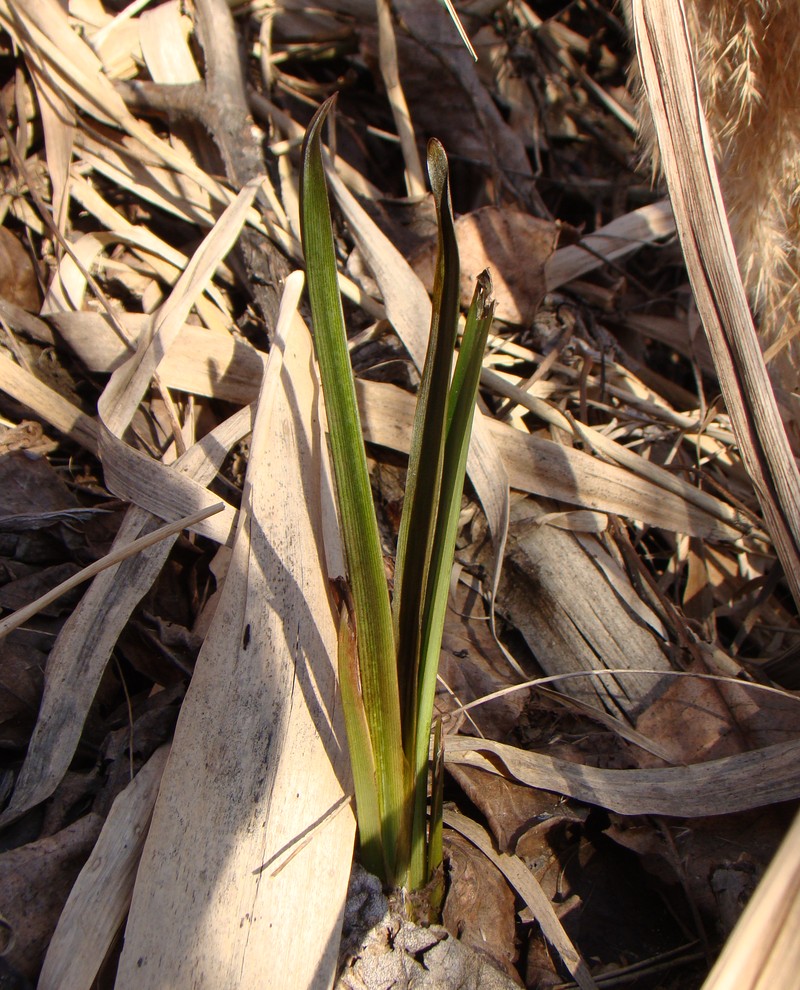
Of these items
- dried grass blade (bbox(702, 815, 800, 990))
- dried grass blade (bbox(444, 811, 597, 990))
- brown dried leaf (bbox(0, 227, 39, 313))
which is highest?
dried grass blade (bbox(702, 815, 800, 990))

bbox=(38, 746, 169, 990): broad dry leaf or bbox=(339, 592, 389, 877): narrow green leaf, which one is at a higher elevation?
bbox=(339, 592, 389, 877): narrow green leaf

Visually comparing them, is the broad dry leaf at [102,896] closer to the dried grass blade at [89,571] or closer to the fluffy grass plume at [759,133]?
the dried grass blade at [89,571]

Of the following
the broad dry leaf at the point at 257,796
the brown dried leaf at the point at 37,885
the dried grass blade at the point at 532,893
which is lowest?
the dried grass blade at the point at 532,893

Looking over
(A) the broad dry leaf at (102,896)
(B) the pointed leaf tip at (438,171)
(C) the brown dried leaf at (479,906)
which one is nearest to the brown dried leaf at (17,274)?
(A) the broad dry leaf at (102,896)

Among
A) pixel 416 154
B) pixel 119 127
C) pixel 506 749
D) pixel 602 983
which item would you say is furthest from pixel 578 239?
pixel 602 983

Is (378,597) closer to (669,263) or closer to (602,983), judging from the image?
(602,983)

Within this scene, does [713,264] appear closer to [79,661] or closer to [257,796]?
[257,796]

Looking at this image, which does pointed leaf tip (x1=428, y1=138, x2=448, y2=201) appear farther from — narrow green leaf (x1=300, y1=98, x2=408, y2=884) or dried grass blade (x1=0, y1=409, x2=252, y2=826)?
dried grass blade (x1=0, y1=409, x2=252, y2=826)

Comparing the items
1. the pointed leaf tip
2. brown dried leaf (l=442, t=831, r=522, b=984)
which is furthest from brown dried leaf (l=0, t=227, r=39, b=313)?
brown dried leaf (l=442, t=831, r=522, b=984)
